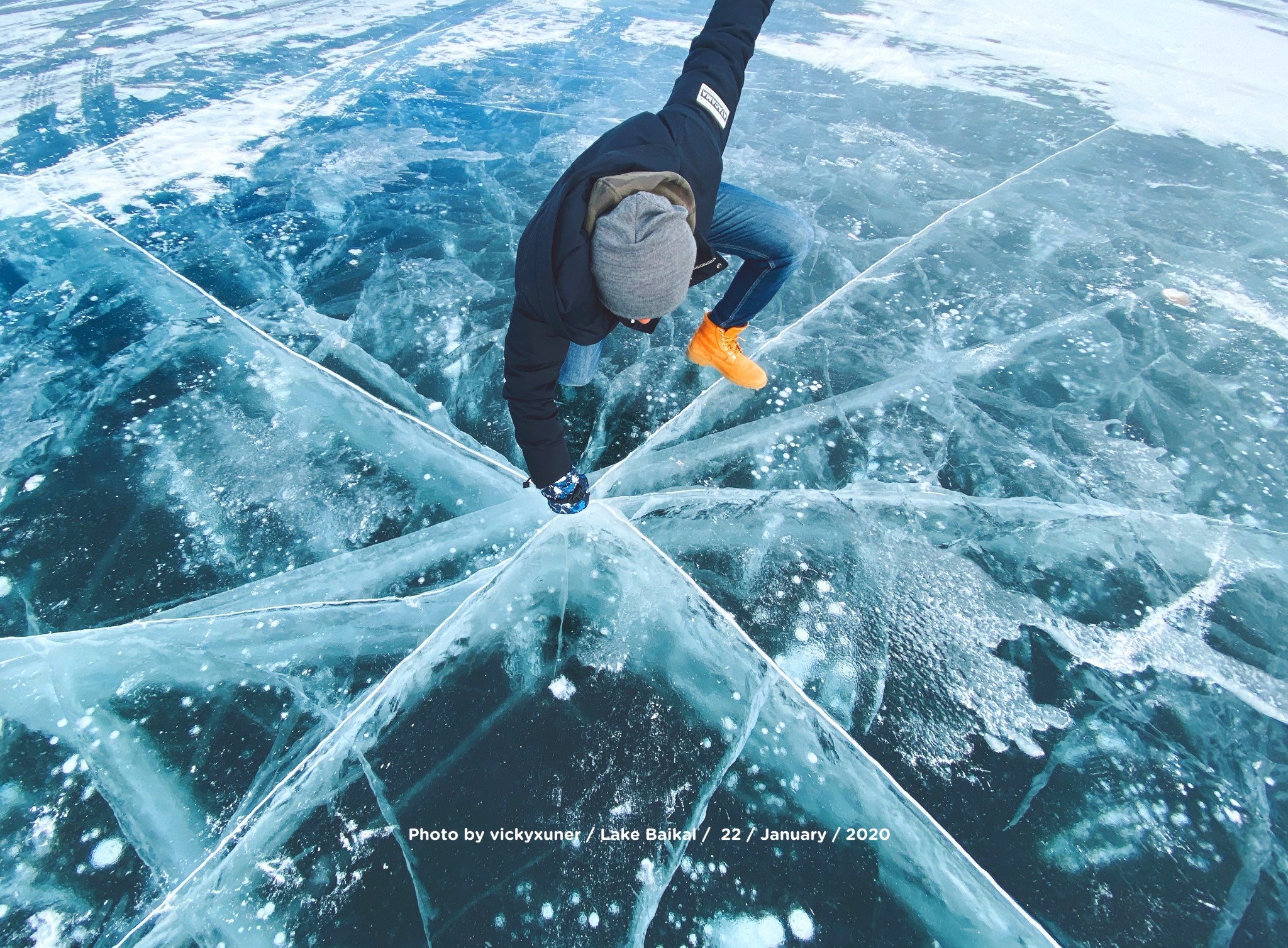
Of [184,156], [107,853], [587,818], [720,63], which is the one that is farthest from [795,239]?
[184,156]

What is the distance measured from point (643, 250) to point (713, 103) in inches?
27.7

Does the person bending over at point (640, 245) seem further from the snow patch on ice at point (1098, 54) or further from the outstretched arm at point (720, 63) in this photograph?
the snow patch on ice at point (1098, 54)

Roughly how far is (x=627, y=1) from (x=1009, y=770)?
17.9 feet

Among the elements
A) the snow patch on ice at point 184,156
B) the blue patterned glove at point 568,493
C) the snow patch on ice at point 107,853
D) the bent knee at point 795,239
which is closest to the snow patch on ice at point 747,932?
the blue patterned glove at point 568,493

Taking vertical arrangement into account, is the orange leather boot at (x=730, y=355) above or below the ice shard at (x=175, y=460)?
above

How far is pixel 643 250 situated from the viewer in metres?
0.89

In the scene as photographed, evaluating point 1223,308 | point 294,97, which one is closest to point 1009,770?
point 1223,308

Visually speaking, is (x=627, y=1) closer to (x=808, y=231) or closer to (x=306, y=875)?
(x=808, y=231)

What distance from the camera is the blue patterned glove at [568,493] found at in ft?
4.30

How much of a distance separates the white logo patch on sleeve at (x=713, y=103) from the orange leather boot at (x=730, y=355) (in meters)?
0.54

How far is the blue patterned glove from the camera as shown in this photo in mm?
1312

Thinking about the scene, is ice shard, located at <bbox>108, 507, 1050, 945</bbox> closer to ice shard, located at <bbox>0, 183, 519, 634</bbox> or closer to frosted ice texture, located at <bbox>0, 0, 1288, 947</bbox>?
frosted ice texture, located at <bbox>0, 0, 1288, 947</bbox>

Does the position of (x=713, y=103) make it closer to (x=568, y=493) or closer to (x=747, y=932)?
(x=568, y=493)

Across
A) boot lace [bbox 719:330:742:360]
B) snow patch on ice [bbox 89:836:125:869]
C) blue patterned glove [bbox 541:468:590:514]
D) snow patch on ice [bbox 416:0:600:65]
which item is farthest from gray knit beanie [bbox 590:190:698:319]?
snow patch on ice [bbox 416:0:600:65]
